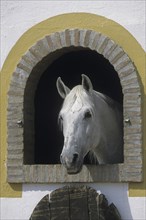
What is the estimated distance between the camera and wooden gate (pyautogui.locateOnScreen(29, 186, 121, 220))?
7359 millimetres

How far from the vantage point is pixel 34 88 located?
8008mm

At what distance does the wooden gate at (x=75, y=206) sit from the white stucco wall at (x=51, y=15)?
11cm

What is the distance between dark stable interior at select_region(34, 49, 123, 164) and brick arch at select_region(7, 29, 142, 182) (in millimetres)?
439

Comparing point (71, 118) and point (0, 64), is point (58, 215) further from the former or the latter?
point (0, 64)

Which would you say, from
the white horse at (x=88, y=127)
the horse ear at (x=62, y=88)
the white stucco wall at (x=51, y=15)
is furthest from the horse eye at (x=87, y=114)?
the white stucco wall at (x=51, y=15)

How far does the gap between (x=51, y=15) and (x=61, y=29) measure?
0.17 m

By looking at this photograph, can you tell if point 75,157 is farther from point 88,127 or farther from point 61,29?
point 61,29

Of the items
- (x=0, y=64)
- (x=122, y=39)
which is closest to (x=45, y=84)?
(x=0, y=64)

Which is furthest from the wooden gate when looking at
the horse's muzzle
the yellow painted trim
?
the horse's muzzle

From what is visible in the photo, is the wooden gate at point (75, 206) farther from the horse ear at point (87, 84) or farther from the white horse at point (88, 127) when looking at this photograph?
the horse ear at point (87, 84)

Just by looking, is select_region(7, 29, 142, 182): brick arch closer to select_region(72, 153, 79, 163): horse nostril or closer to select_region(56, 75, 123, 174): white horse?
select_region(56, 75, 123, 174): white horse

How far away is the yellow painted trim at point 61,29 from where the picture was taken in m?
7.47

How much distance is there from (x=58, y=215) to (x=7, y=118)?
38.6 inches

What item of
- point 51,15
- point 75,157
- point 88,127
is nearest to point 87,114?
point 88,127
